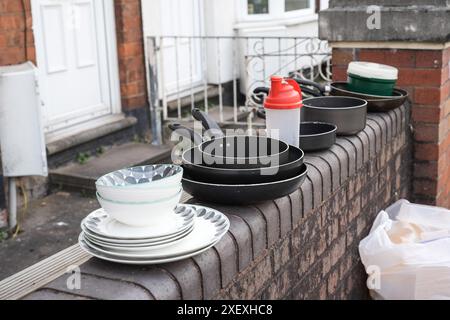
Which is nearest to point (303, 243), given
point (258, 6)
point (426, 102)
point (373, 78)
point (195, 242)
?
point (195, 242)

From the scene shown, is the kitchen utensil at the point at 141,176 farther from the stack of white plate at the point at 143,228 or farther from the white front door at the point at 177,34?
the white front door at the point at 177,34

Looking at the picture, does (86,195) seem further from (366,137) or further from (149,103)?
(366,137)

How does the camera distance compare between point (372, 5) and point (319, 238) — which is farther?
point (372, 5)

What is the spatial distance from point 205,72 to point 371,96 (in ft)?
13.8

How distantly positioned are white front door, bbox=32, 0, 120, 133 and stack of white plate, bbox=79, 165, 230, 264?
3.97 meters

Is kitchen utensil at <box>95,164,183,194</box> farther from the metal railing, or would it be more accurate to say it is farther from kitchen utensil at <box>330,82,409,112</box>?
the metal railing

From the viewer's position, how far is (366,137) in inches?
108

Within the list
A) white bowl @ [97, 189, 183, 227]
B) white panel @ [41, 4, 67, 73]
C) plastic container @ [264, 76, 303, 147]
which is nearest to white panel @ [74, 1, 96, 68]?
white panel @ [41, 4, 67, 73]

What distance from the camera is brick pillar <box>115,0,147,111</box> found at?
6039mm

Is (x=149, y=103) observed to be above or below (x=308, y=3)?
below
